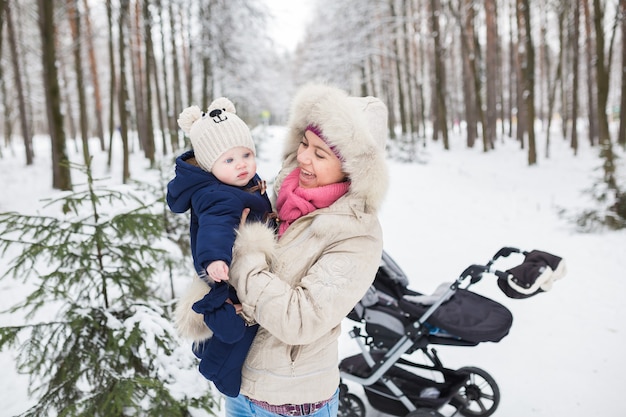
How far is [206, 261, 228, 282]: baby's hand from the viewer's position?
136 centimetres

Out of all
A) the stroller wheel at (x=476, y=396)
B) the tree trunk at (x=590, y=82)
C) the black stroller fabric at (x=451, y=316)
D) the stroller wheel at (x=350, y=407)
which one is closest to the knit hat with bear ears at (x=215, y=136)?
the black stroller fabric at (x=451, y=316)

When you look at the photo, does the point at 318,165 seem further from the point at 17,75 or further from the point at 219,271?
the point at 17,75

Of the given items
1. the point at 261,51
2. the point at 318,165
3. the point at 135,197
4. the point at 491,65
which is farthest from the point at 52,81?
the point at 261,51

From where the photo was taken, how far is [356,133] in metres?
1.61

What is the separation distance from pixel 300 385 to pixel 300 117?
1082 millimetres

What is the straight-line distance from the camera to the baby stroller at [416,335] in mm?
2949

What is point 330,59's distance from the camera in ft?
72.1

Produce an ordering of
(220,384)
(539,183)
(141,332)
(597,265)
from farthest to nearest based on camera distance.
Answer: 1. (539,183)
2. (597,265)
3. (141,332)
4. (220,384)

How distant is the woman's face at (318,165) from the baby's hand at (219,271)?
52cm

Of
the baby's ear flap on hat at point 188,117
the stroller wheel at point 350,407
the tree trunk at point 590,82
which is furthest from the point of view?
the tree trunk at point 590,82

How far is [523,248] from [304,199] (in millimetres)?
6634

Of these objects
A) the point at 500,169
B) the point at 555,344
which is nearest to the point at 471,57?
the point at 500,169

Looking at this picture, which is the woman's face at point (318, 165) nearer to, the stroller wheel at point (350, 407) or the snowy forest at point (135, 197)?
the snowy forest at point (135, 197)

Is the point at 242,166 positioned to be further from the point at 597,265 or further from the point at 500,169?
the point at 500,169
